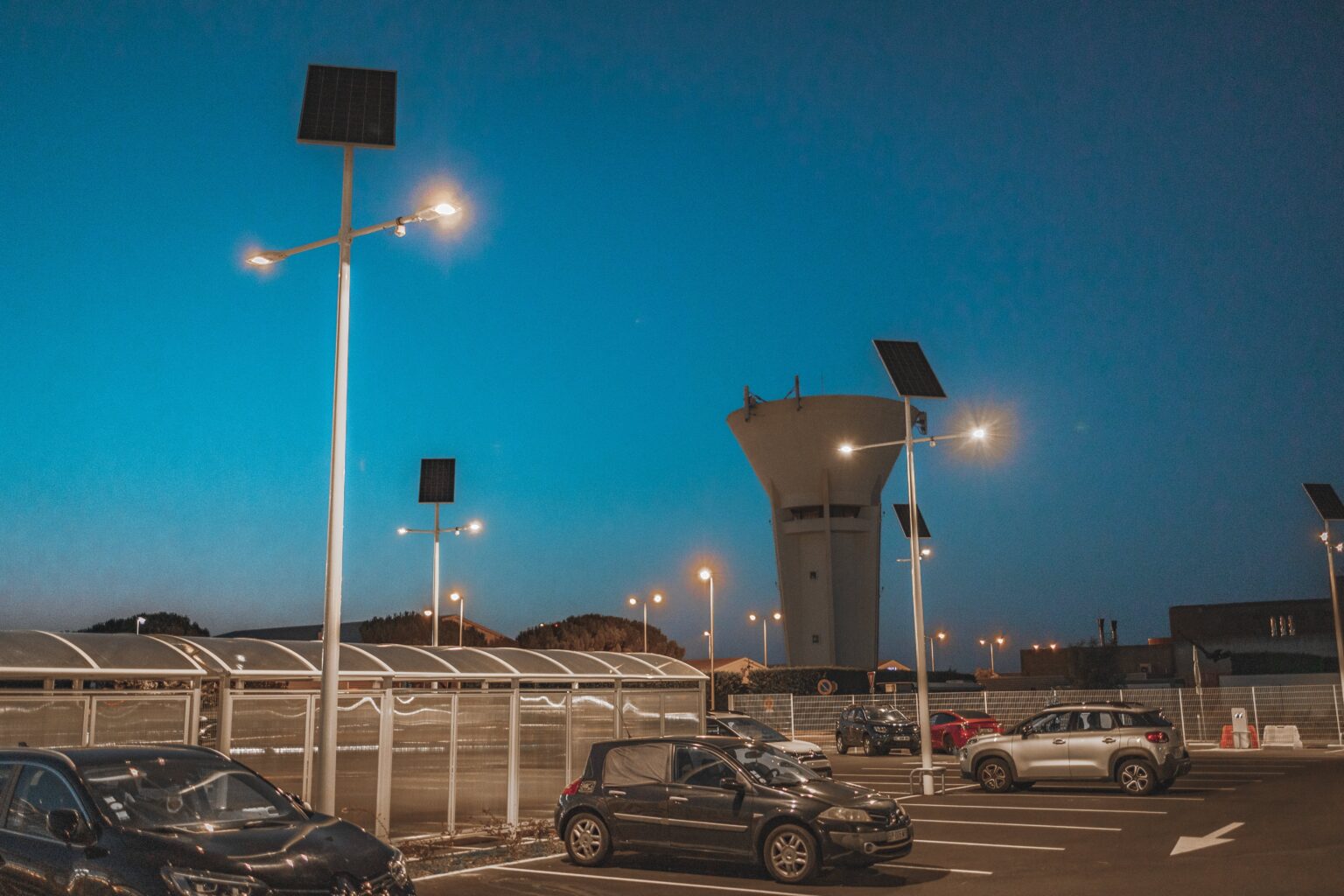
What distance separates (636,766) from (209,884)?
788 cm

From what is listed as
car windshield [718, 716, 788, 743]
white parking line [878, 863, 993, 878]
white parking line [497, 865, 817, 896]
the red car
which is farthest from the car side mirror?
the red car

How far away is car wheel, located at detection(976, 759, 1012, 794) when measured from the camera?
2405 cm

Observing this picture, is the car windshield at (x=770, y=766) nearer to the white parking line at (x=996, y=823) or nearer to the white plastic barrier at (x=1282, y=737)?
the white parking line at (x=996, y=823)

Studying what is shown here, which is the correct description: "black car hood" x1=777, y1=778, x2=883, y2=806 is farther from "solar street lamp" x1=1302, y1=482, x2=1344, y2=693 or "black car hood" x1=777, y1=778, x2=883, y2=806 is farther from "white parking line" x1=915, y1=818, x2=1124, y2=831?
"solar street lamp" x1=1302, y1=482, x2=1344, y2=693

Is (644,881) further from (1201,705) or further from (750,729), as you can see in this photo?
(1201,705)

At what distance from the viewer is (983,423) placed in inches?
998

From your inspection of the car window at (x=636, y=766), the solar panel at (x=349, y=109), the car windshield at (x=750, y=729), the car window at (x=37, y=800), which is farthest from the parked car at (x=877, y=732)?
the car window at (x=37, y=800)

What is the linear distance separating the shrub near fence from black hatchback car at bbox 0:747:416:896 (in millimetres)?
35028

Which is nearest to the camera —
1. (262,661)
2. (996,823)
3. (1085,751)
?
(262,661)

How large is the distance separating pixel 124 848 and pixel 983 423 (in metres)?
20.7

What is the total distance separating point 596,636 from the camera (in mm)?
100312

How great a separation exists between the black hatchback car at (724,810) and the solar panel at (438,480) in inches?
741

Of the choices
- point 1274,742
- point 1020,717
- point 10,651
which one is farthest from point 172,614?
point 10,651

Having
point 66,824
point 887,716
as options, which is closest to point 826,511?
point 887,716
